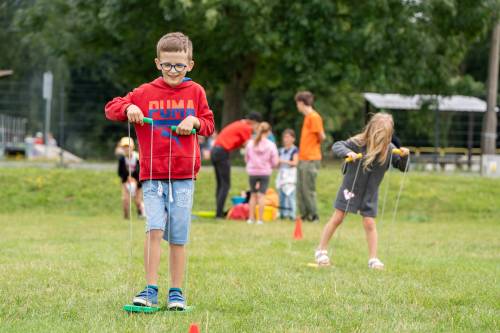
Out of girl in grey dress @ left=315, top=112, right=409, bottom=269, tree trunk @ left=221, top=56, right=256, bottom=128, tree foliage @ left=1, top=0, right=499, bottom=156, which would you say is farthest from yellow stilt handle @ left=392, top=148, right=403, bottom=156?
tree trunk @ left=221, top=56, right=256, bottom=128

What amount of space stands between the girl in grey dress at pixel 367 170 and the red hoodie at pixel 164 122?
2725 millimetres

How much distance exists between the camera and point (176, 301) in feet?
19.5

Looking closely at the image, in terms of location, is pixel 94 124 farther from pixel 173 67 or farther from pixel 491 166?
pixel 173 67

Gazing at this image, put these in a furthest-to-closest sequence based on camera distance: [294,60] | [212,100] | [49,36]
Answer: [212,100] < [49,36] < [294,60]

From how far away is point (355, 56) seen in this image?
2536 cm

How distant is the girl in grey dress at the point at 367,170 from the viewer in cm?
857

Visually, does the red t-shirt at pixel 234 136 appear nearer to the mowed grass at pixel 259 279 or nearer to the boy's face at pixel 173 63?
the mowed grass at pixel 259 279

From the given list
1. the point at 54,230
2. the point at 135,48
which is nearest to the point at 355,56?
the point at 135,48

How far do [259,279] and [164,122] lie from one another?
2.12 m

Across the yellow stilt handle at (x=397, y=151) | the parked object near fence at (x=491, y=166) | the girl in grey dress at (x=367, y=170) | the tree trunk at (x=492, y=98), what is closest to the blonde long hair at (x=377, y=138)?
the girl in grey dress at (x=367, y=170)

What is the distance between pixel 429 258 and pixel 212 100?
33.1m

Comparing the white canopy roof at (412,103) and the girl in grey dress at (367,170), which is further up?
the white canopy roof at (412,103)

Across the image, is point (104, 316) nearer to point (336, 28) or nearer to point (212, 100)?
point (336, 28)

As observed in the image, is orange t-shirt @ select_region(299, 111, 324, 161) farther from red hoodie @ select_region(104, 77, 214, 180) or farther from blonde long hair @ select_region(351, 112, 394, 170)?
red hoodie @ select_region(104, 77, 214, 180)
